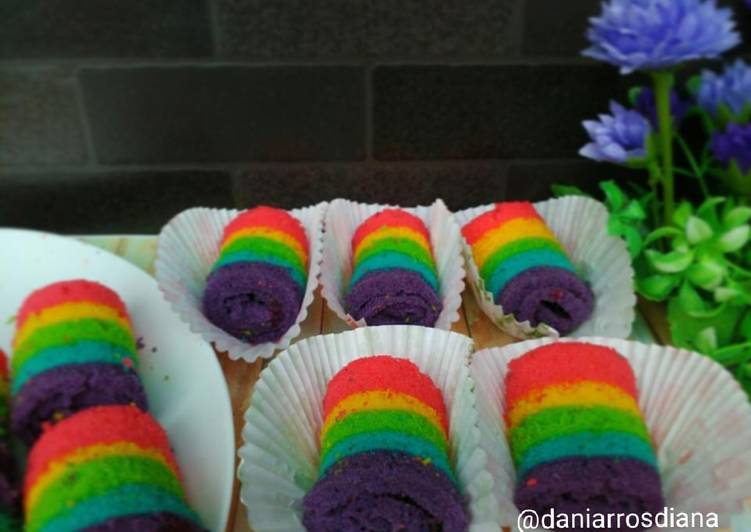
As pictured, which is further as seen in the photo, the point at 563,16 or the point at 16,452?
the point at 563,16

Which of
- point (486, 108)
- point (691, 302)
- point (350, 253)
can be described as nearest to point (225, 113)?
point (350, 253)

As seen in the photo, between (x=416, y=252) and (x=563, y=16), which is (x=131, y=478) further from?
(x=563, y=16)

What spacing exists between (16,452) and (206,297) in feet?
0.95

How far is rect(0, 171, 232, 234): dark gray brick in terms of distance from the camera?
1.16 m

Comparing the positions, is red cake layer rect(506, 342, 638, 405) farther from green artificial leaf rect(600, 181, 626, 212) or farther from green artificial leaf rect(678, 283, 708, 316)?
green artificial leaf rect(600, 181, 626, 212)

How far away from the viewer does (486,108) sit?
1.09 metres

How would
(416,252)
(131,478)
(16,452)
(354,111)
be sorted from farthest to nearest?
1. (354,111)
2. (416,252)
3. (16,452)
4. (131,478)

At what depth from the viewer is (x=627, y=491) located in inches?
23.9

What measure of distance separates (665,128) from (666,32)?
0.15 m

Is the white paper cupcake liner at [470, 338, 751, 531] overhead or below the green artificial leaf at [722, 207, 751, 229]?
below

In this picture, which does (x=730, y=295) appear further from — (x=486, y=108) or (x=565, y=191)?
(x=486, y=108)

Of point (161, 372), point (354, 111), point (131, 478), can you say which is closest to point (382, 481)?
point (131, 478)

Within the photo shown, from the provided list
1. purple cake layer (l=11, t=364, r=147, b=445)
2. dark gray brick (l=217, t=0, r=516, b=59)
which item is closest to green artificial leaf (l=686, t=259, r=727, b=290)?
dark gray brick (l=217, t=0, r=516, b=59)

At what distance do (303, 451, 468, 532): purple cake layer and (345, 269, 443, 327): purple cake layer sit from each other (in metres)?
0.27
